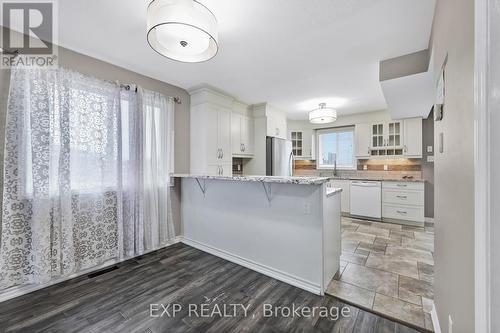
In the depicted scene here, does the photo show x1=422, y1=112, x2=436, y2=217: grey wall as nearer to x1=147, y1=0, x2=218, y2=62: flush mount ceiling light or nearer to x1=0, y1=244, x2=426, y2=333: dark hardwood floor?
x1=0, y1=244, x2=426, y2=333: dark hardwood floor

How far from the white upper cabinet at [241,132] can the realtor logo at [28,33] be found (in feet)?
8.73

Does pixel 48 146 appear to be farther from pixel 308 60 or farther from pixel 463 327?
pixel 463 327

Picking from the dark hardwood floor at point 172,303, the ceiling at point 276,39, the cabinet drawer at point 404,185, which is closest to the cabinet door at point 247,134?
the ceiling at point 276,39

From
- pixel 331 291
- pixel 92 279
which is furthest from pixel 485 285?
pixel 92 279

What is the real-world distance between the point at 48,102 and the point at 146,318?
237 centimetres

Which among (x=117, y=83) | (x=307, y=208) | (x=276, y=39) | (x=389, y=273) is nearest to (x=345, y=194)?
(x=389, y=273)

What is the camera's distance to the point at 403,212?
4.44 m

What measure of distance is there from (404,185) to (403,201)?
34 cm

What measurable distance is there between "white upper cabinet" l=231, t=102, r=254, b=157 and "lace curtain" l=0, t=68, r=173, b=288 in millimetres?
1348

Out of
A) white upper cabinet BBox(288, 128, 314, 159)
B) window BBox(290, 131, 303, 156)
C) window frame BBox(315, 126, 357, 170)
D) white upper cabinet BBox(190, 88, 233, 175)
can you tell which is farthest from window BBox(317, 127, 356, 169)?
white upper cabinet BBox(190, 88, 233, 175)

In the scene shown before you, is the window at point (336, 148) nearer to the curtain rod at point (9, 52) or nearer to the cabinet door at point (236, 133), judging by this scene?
the cabinet door at point (236, 133)

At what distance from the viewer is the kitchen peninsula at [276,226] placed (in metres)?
2.17

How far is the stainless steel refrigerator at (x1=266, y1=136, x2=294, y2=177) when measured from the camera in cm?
456

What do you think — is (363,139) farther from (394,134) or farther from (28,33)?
(28,33)
